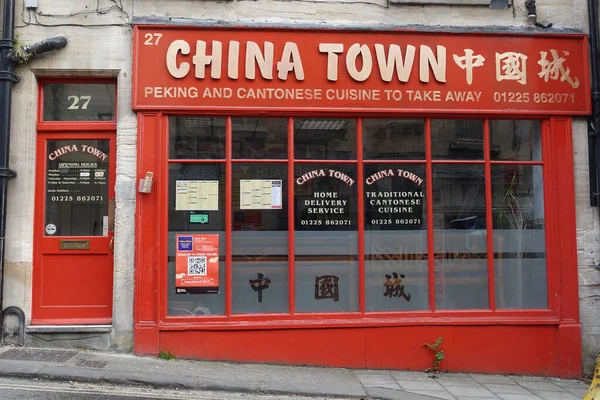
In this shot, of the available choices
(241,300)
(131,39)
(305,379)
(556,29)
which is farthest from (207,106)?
(556,29)

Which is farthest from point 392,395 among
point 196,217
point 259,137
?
point 259,137

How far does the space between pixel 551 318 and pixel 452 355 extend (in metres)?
1.43

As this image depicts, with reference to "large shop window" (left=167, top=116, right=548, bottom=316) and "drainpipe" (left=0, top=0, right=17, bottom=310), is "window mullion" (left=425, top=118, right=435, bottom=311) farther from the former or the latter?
"drainpipe" (left=0, top=0, right=17, bottom=310)

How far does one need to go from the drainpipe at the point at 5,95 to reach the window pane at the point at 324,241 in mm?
3682

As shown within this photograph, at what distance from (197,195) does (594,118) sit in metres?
5.45

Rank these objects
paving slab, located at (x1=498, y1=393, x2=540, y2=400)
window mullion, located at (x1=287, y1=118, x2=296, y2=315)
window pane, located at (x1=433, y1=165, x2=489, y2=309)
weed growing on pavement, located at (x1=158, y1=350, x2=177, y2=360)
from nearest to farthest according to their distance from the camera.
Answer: paving slab, located at (x1=498, y1=393, x2=540, y2=400), weed growing on pavement, located at (x1=158, y1=350, x2=177, y2=360), window mullion, located at (x1=287, y1=118, x2=296, y2=315), window pane, located at (x1=433, y1=165, x2=489, y2=309)

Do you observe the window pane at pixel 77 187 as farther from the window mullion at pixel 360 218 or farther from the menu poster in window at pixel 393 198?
the menu poster in window at pixel 393 198

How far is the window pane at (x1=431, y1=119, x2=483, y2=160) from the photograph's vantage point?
7.34 metres

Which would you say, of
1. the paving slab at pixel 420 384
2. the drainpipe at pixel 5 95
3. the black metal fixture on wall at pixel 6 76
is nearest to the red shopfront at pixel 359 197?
the paving slab at pixel 420 384

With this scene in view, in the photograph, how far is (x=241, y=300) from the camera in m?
7.05

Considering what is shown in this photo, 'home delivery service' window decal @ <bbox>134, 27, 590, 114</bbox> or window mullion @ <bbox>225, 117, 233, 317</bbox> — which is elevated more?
'home delivery service' window decal @ <bbox>134, 27, 590, 114</bbox>

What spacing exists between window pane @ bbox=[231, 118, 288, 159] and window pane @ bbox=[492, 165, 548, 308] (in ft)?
9.65

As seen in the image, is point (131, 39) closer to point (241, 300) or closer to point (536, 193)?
point (241, 300)

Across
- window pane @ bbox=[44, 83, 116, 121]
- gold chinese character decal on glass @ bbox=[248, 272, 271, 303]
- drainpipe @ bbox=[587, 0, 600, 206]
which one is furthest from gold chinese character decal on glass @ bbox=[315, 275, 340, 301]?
drainpipe @ bbox=[587, 0, 600, 206]
